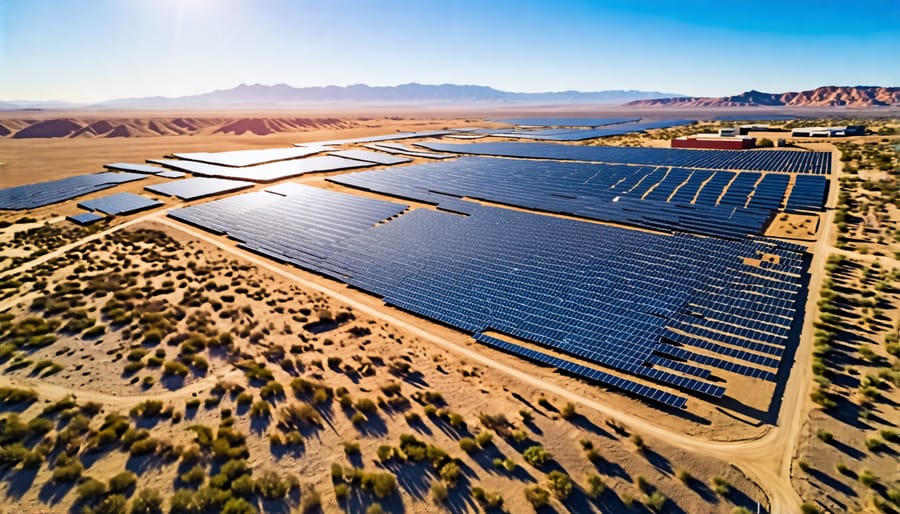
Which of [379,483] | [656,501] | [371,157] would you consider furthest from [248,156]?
[656,501]

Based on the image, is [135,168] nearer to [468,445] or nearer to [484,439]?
[468,445]

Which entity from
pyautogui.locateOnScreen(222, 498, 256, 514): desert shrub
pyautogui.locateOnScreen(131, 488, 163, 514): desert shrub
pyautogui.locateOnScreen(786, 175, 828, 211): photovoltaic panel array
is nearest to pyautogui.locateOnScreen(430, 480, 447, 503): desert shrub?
pyautogui.locateOnScreen(222, 498, 256, 514): desert shrub

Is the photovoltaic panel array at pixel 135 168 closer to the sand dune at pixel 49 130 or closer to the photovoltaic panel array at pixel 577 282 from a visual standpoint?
the photovoltaic panel array at pixel 577 282

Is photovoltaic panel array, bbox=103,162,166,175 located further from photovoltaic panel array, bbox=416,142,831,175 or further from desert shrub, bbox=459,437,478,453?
desert shrub, bbox=459,437,478,453

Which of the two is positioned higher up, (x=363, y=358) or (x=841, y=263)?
(x=841, y=263)

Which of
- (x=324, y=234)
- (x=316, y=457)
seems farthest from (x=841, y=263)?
(x=324, y=234)

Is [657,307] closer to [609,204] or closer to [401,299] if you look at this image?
[401,299]

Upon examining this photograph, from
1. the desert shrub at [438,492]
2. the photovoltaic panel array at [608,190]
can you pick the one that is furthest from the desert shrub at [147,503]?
the photovoltaic panel array at [608,190]
